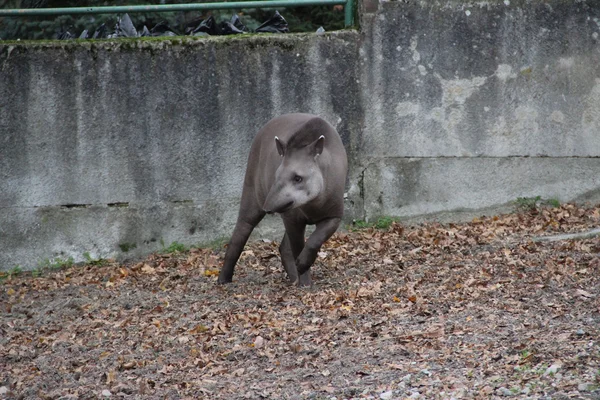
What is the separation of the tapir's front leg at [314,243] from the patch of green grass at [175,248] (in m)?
2.43

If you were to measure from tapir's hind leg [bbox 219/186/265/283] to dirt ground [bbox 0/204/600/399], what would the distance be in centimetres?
14

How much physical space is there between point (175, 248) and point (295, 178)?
9.60 ft

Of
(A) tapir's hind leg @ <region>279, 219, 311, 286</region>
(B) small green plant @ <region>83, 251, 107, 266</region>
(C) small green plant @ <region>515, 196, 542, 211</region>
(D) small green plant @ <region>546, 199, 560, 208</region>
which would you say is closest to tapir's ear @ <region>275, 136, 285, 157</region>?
(A) tapir's hind leg @ <region>279, 219, 311, 286</region>

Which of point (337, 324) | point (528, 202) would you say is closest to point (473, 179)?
point (528, 202)

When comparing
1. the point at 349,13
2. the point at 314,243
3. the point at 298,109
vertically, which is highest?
the point at 349,13

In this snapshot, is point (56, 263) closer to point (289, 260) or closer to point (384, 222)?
point (289, 260)

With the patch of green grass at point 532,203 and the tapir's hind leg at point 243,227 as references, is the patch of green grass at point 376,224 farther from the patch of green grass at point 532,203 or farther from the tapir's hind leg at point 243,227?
the tapir's hind leg at point 243,227

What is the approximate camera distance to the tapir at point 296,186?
642 centimetres

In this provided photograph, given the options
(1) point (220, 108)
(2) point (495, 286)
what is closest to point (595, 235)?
(2) point (495, 286)

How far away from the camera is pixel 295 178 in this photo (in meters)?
6.41

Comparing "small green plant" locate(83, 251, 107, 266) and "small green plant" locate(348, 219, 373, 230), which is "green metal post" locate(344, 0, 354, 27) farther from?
"small green plant" locate(83, 251, 107, 266)

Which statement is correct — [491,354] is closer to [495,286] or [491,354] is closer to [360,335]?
[360,335]

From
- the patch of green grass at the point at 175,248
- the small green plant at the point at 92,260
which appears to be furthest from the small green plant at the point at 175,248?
the small green plant at the point at 92,260

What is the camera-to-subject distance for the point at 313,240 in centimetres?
671
